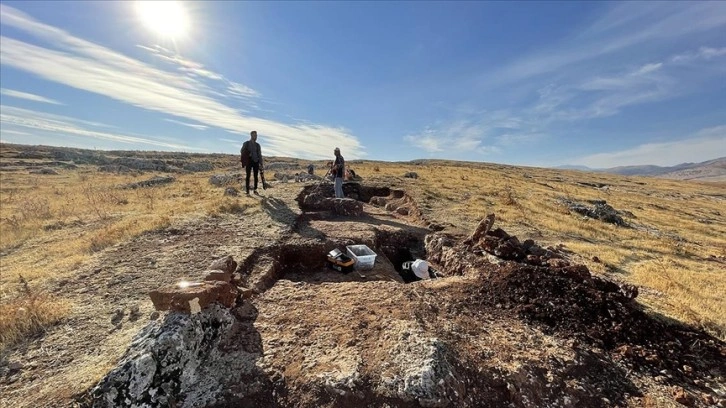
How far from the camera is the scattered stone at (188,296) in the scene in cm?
425

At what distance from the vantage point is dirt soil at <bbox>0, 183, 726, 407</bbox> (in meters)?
3.94

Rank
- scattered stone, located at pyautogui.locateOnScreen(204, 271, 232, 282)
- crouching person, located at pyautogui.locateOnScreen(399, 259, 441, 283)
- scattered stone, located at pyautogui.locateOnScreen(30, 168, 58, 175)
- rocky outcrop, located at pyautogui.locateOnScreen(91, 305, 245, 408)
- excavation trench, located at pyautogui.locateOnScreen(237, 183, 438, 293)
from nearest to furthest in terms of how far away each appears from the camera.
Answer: rocky outcrop, located at pyautogui.locateOnScreen(91, 305, 245, 408), scattered stone, located at pyautogui.locateOnScreen(204, 271, 232, 282), excavation trench, located at pyautogui.locateOnScreen(237, 183, 438, 293), crouching person, located at pyautogui.locateOnScreen(399, 259, 441, 283), scattered stone, located at pyautogui.locateOnScreen(30, 168, 58, 175)

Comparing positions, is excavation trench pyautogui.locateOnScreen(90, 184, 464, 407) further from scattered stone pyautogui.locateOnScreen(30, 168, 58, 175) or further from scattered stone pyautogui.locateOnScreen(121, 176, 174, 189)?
scattered stone pyautogui.locateOnScreen(30, 168, 58, 175)

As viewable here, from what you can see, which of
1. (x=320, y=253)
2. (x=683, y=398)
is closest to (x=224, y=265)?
(x=320, y=253)

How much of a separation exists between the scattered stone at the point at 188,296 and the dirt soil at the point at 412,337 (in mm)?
664

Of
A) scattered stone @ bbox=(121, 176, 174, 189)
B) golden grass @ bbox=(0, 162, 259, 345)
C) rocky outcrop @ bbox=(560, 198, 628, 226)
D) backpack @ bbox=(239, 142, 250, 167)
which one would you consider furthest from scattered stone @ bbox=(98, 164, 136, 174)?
rocky outcrop @ bbox=(560, 198, 628, 226)

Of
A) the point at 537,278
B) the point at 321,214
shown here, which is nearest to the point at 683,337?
the point at 537,278

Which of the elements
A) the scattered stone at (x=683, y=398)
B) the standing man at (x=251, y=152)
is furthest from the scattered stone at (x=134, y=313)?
the standing man at (x=251, y=152)

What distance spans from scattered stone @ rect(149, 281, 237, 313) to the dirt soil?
664 mm

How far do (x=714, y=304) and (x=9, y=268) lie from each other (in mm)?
14904

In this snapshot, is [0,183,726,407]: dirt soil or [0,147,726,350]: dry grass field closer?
[0,183,726,407]: dirt soil

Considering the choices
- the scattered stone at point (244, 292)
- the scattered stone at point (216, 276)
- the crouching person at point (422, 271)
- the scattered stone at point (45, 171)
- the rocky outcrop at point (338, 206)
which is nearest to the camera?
the scattered stone at point (216, 276)

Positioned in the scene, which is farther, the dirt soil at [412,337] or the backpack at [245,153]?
the backpack at [245,153]

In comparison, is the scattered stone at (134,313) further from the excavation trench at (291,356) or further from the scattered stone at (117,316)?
the excavation trench at (291,356)
